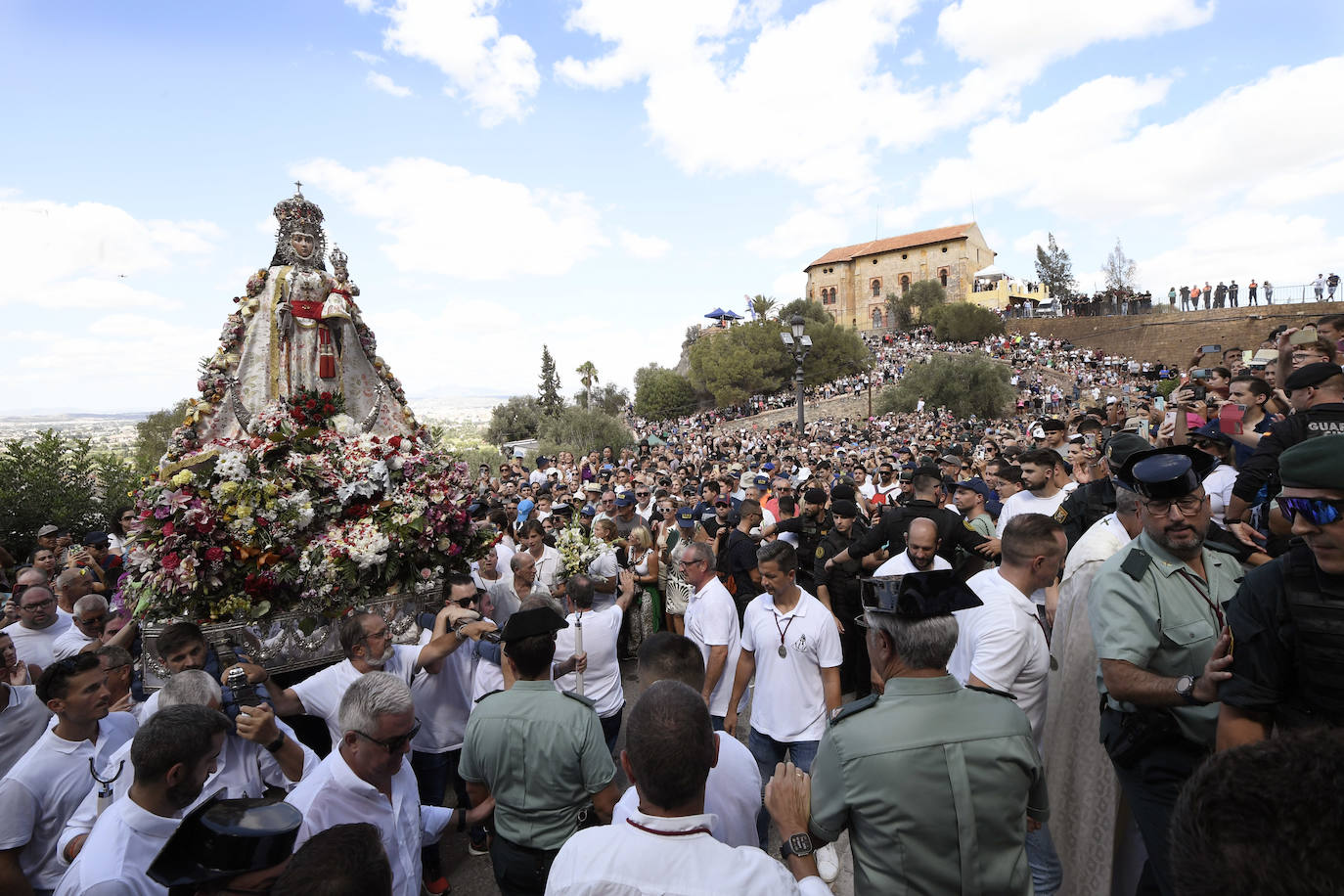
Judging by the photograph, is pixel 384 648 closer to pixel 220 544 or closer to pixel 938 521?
pixel 220 544

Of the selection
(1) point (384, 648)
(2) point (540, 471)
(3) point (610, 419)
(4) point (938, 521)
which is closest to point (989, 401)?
(3) point (610, 419)

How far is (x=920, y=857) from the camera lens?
2.15 m

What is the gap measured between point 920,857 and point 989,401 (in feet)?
138

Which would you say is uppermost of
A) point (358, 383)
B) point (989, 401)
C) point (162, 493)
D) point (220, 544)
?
point (358, 383)

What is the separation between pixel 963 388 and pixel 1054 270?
43.6 meters

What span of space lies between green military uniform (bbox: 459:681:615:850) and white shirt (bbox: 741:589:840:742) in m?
1.49

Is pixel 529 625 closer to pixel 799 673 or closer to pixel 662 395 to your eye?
pixel 799 673

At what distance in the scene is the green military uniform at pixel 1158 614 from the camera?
273 cm

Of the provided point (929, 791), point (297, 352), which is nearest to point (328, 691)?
point (929, 791)

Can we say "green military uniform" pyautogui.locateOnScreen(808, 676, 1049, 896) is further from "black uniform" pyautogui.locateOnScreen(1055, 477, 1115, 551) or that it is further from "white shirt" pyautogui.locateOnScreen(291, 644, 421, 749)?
"black uniform" pyautogui.locateOnScreen(1055, 477, 1115, 551)

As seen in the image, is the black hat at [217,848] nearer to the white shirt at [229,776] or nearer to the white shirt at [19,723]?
the white shirt at [229,776]

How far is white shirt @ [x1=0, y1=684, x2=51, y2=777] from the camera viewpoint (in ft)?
12.5

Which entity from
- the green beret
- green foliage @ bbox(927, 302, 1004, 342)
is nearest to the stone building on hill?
green foliage @ bbox(927, 302, 1004, 342)

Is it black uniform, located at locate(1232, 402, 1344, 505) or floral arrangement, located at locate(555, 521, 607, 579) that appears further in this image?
floral arrangement, located at locate(555, 521, 607, 579)
